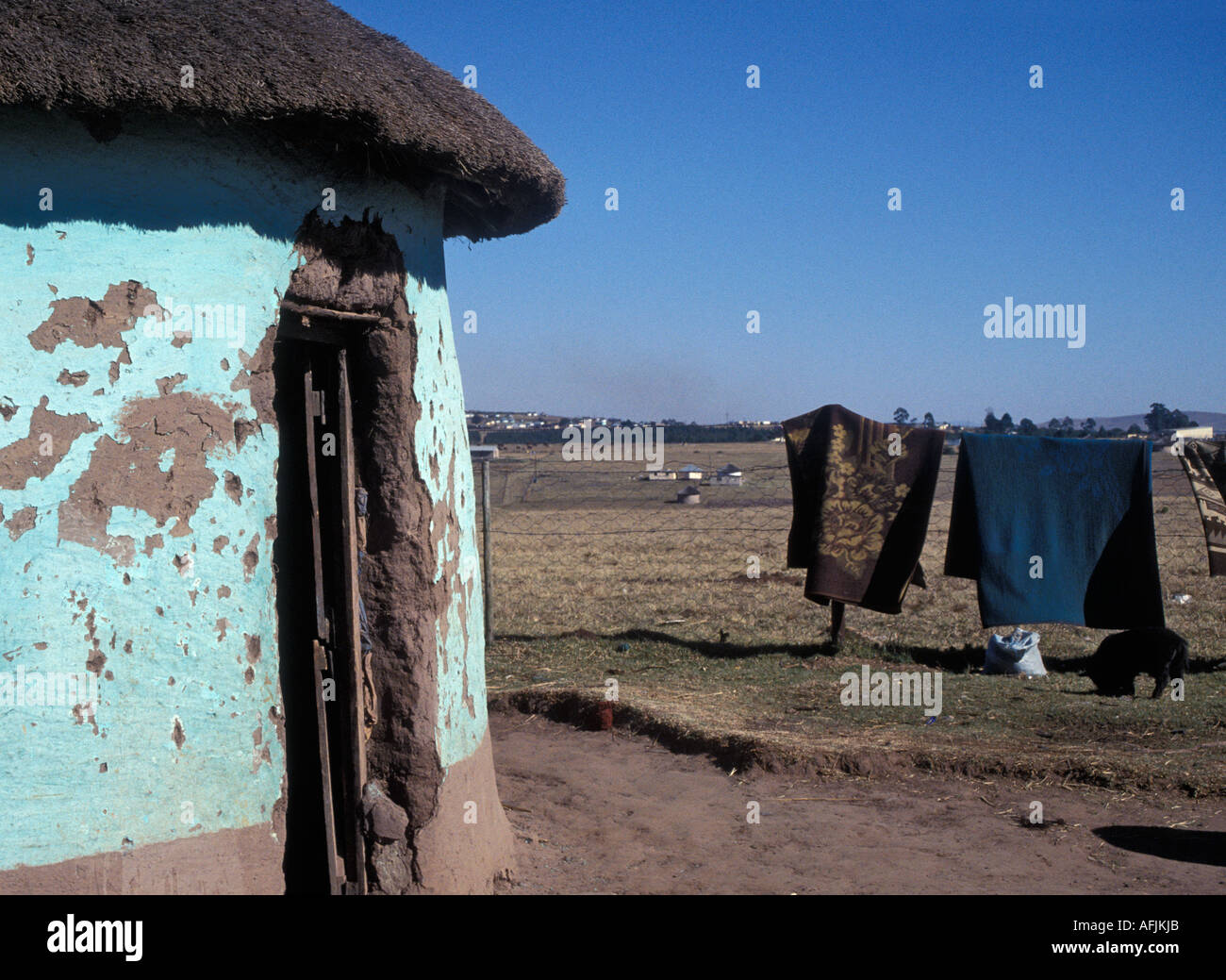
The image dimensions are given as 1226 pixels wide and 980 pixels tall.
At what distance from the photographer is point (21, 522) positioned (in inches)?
129

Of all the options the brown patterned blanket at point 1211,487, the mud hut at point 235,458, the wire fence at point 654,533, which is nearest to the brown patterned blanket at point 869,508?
the brown patterned blanket at point 1211,487

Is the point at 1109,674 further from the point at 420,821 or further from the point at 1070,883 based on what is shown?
the point at 420,821

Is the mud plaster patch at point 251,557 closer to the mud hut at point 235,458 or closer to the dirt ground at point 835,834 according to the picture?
the mud hut at point 235,458

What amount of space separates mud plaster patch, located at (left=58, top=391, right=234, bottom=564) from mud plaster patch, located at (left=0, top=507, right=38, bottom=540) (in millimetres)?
80

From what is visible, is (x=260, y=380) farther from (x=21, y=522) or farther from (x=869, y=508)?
(x=869, y=508)

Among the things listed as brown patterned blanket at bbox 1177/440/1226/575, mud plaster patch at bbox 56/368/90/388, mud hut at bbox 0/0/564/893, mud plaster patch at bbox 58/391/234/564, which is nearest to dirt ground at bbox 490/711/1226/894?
mud hut at bbox 0/0/564/893

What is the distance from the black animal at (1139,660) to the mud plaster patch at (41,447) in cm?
737

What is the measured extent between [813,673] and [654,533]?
509 inches

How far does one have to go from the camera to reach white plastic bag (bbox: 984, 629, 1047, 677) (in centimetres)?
862

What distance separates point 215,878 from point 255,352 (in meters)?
1.83

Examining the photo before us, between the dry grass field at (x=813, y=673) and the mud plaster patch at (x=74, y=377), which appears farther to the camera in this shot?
the dry grass field at (x=813, y=673)

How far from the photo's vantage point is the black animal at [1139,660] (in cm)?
786

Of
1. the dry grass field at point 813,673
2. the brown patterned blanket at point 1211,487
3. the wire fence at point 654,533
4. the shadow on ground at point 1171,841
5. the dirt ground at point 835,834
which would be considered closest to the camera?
the dirt ground at point 835,834

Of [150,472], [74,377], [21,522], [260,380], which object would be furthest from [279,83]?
[21,522]
